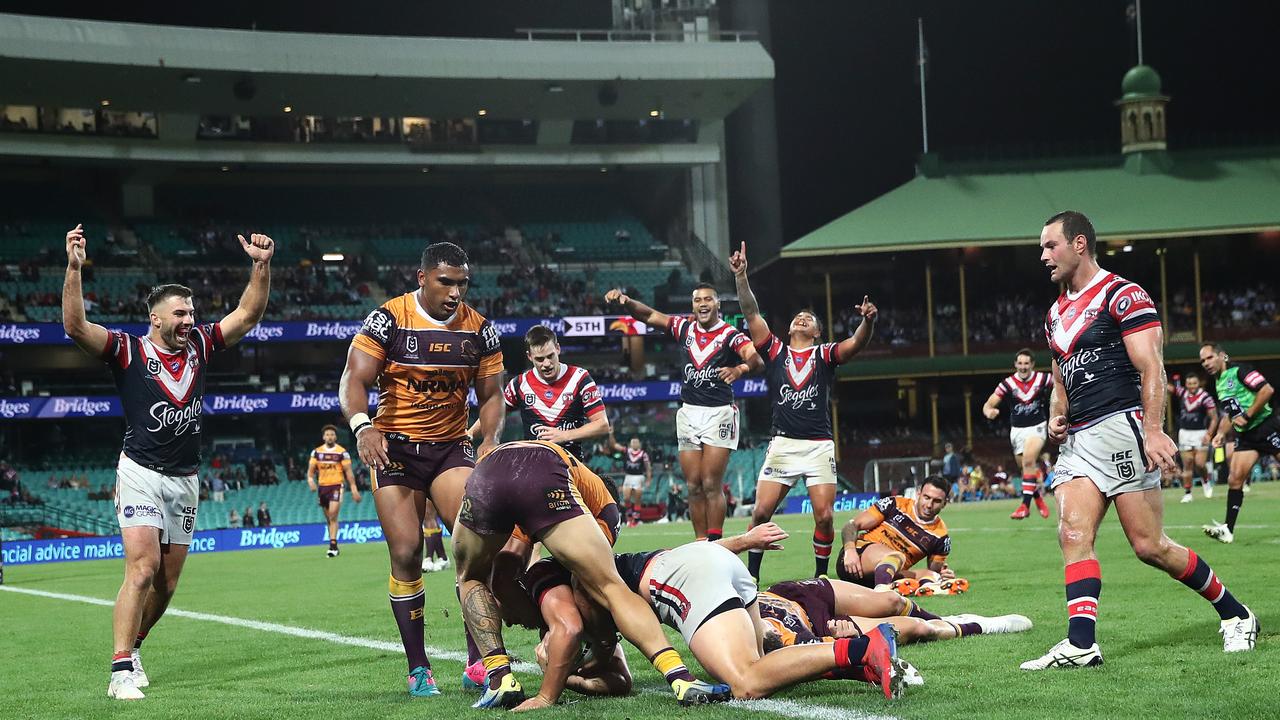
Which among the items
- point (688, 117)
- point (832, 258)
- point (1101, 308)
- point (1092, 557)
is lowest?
point (1092, 557)

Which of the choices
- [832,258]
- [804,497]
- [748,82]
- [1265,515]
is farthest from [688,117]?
[1265,515]

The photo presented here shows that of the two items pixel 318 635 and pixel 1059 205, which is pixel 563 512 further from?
pixel 1059 205

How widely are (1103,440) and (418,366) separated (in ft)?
13.3

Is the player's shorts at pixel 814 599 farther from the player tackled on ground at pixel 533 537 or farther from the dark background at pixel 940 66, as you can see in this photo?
the dark background at pixel 940 66

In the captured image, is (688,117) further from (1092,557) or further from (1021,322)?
(1092,557)

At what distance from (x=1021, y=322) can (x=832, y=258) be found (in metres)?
8.06

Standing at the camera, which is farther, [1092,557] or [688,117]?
[688,117]

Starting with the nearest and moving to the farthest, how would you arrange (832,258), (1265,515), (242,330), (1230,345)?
(242,330) < (1265,515) < (1230,345) < (832,258)

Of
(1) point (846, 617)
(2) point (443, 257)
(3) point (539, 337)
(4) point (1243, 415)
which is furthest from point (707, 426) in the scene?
(4) point (1243, 415)

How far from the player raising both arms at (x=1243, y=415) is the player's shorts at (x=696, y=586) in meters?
11.2

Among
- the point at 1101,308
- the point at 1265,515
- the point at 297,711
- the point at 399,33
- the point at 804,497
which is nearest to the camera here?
the point at 297,711

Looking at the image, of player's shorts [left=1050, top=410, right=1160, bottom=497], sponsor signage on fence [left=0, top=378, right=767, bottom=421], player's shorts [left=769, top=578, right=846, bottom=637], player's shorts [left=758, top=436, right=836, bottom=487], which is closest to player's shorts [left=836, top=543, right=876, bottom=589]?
player's shorts [left=758, top=436, right=836, bottom=487]

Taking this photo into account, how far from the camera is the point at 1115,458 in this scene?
7.36 meters

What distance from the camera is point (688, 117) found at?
5556cm
